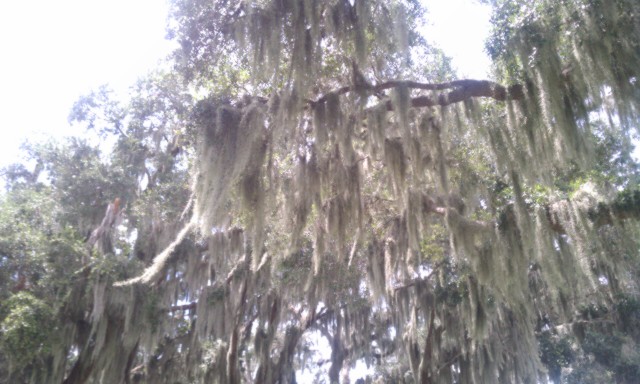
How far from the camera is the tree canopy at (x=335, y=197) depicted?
5.74 meters

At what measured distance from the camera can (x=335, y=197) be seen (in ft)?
24.6

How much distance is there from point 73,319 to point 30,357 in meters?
1.18

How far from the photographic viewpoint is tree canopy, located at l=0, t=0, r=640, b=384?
18.8 ft

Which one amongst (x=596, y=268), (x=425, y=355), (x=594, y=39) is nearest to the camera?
(x=594, y=39)

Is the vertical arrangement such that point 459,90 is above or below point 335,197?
above

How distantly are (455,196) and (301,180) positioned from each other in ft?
8.90

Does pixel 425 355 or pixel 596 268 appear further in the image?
pixel 425 355

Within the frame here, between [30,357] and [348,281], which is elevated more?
[348,281]

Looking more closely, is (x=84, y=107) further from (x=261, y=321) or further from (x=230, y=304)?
(x=261, y=321)

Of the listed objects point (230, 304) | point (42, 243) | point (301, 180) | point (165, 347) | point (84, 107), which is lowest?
point (165, 347)

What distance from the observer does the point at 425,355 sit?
11.0 metres

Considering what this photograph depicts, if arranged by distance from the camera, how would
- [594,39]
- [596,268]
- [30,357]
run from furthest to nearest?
1. [596,268]
2. [30,357]
3. [594,39]

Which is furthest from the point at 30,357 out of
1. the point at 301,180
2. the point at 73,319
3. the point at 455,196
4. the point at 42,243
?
the point at 455,196

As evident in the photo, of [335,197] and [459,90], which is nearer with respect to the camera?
[459,90]
